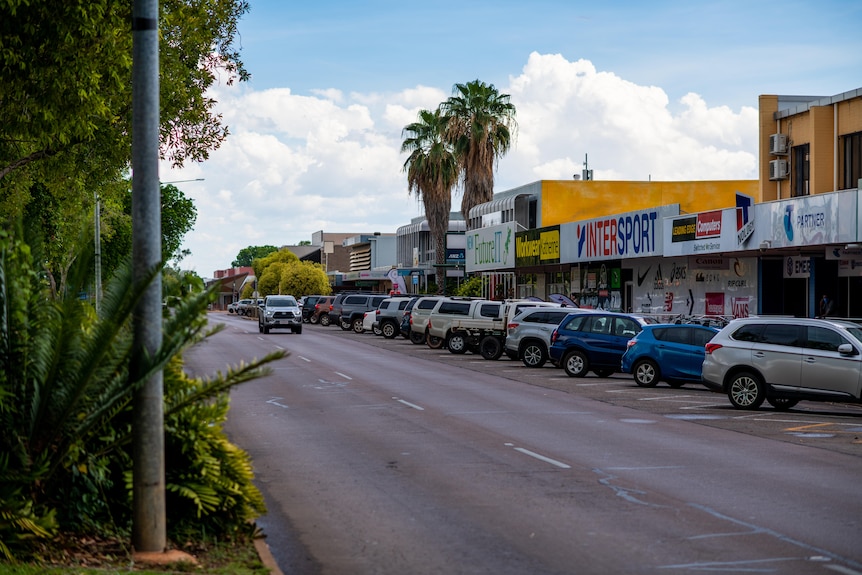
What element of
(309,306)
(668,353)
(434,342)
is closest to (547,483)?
(668,353)

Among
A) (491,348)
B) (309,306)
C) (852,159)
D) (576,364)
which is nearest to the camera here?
(576,364)

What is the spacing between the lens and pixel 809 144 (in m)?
39.0

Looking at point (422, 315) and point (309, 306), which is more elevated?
point (309, 306)

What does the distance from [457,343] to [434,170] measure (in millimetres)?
22259

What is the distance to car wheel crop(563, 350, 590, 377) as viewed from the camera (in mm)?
30922

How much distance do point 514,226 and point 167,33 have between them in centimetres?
3842

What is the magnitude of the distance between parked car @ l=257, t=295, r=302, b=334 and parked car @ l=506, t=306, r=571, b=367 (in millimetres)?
27717

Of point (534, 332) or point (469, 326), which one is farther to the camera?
point (469, 326)

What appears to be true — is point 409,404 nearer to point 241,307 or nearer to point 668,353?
point 668,353

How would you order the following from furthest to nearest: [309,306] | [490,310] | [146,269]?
[309,306] → [490,310] → [146,269]

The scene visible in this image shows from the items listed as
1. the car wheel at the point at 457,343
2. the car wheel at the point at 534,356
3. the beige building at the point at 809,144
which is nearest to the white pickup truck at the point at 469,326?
the car wheel at the point at 457,343

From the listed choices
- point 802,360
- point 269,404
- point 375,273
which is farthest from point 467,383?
point 375,273

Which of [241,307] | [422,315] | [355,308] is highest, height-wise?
[355,308]

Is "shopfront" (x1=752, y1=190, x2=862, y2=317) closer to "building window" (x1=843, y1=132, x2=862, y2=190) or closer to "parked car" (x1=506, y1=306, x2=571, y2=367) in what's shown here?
"building window" (x1=843, y1=132, x2=862, y2=190)
